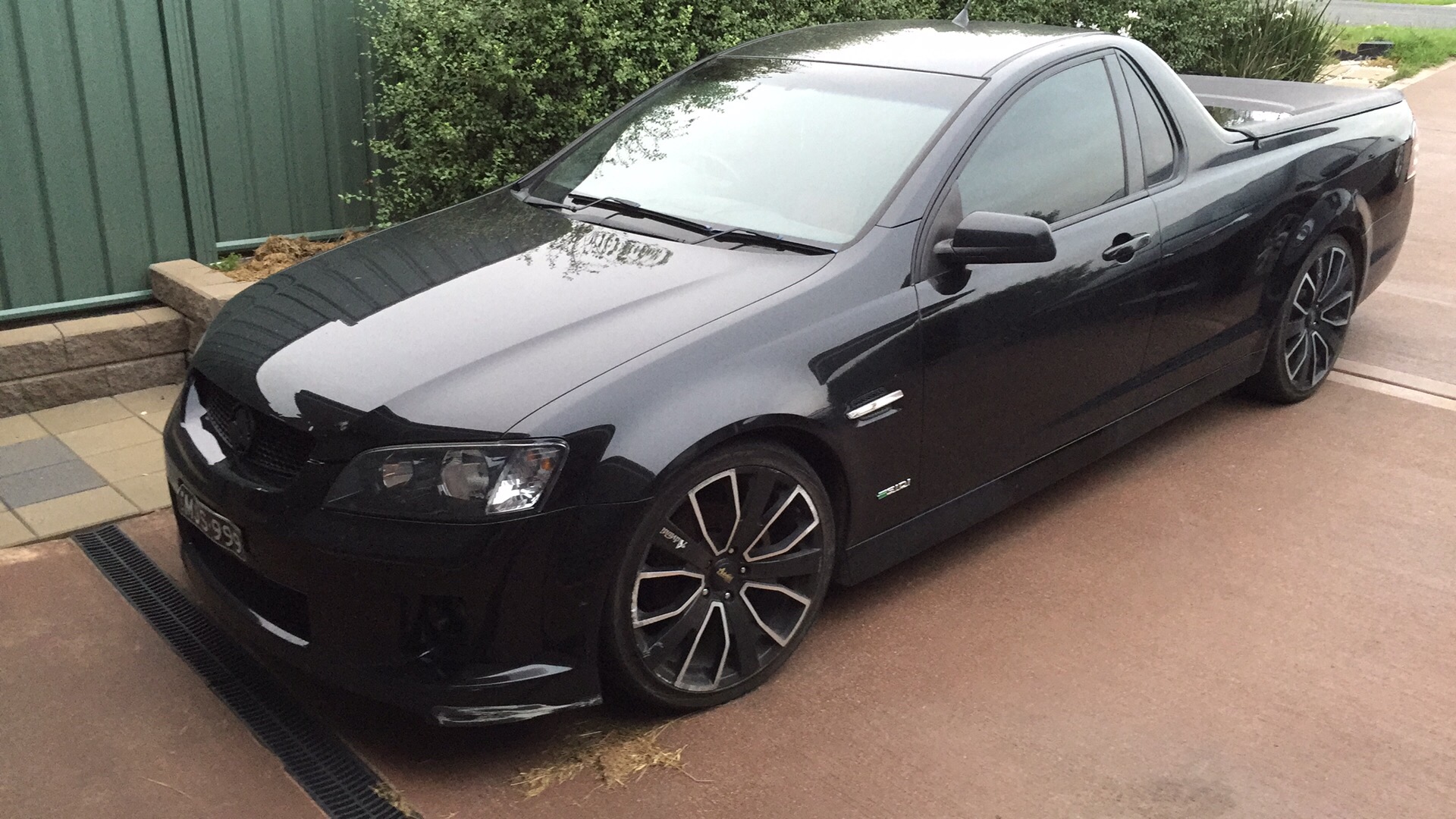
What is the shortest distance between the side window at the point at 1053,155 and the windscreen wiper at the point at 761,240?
47cm

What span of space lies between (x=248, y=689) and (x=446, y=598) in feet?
3.17

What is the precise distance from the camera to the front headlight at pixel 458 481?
299 cm

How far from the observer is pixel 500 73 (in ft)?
19.1

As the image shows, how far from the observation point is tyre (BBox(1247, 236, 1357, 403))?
5.30 meters

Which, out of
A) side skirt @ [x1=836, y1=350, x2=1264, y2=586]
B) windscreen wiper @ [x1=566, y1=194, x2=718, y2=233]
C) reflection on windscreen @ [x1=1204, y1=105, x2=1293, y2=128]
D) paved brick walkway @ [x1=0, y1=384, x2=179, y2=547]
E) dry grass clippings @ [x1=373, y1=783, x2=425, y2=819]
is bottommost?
paved brick walkway @ [x1=0, y1=384, x2=179, y2=547]

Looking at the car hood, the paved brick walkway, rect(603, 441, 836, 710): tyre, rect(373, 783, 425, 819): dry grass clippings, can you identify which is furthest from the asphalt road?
rect(373, 783, 425, 819): dry grass clippings

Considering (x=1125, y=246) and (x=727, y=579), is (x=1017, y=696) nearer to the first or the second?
(x=727, y=579)

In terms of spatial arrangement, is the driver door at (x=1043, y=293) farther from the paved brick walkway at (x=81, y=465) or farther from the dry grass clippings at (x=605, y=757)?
the paved brick walkway at (x=81, y=465)

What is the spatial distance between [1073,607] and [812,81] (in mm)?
1897

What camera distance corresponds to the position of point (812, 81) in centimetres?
436

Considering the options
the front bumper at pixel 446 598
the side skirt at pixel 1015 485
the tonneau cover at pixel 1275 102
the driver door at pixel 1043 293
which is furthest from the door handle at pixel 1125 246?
the front bumper at pixel 446 598

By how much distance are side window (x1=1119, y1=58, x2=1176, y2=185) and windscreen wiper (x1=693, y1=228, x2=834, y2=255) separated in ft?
4.80

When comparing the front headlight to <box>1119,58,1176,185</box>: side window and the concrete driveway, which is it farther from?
<box>1119,58,1176,185</box>: side window

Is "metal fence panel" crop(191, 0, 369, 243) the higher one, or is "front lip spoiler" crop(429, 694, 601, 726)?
"metal fence panel" crop(191, 0, 369, 243)
